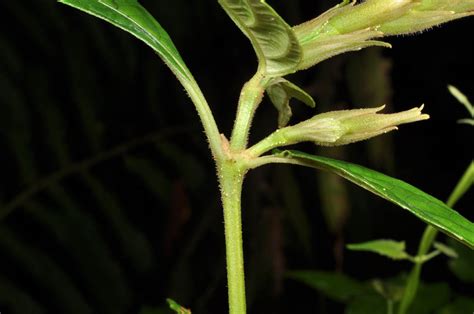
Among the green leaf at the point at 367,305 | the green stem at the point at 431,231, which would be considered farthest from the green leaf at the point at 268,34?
the green leaf at the point at 367,305

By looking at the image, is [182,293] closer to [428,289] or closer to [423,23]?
[428,289]

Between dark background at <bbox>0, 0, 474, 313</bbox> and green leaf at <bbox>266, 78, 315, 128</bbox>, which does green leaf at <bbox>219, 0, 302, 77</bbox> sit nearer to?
green leaf at <bbox>266, 78, 315, 128</bbox>

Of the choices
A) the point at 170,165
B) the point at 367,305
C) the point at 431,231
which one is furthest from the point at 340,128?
the point at 170,165

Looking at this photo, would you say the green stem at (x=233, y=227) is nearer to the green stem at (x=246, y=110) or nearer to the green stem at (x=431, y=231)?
the green stem at (x=246, y=110)

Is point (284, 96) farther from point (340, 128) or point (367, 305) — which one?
point (367, 305)

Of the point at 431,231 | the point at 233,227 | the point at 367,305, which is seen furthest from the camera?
the point at 367,305

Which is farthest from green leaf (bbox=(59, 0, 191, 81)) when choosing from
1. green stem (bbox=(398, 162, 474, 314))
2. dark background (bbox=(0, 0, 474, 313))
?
dark background (bbox=(0, 0, 474, 313))

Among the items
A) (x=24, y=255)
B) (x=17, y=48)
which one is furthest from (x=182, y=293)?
(x=17, y=48)
